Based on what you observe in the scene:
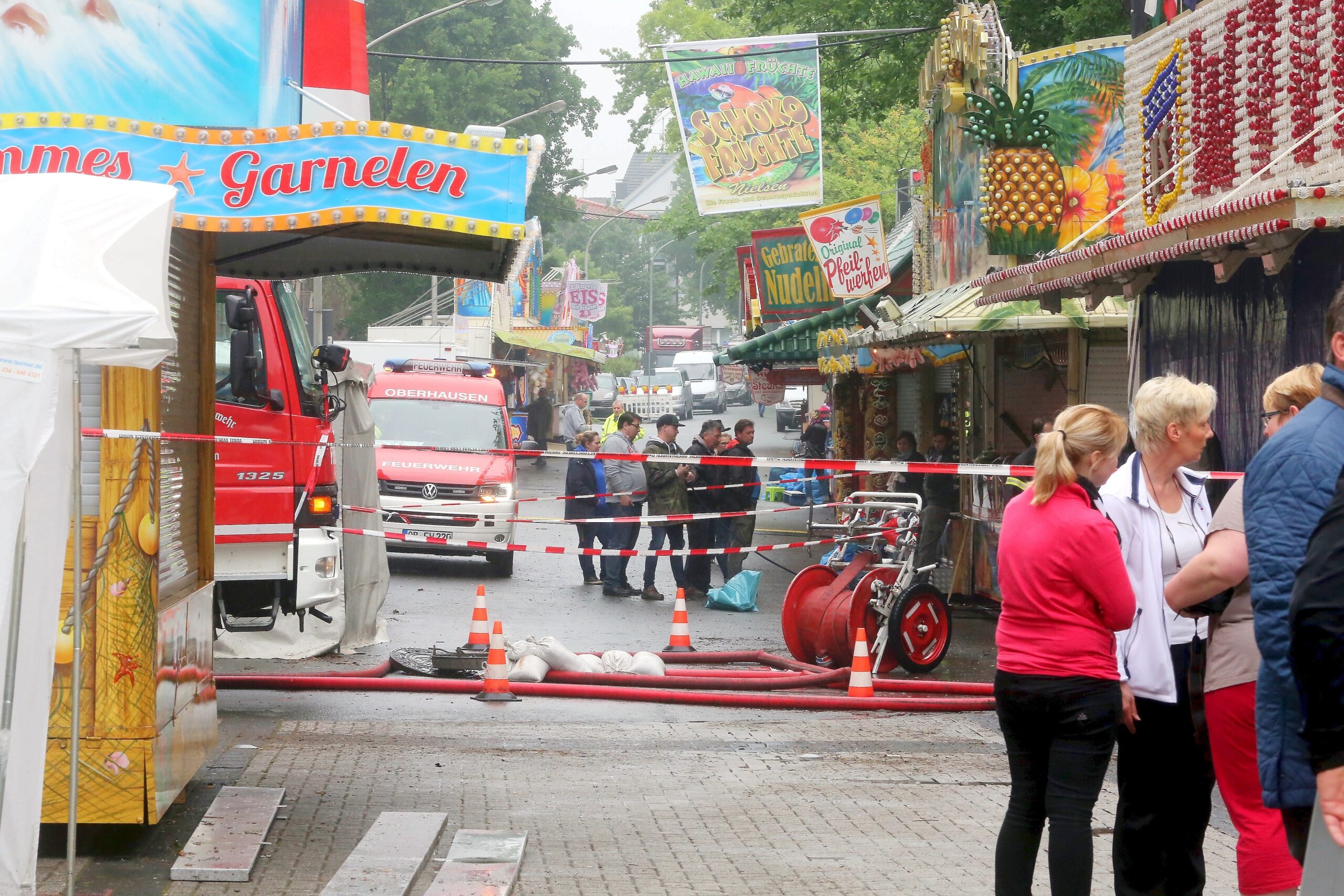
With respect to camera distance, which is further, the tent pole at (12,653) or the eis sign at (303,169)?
the eis sign at (303,169)

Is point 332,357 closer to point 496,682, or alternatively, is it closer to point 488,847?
point 496,682

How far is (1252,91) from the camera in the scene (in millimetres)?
9609

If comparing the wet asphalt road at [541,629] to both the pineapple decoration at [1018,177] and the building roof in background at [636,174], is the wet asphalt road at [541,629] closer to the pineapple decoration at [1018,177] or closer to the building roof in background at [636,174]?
the pineapple decoration at [1018,177]

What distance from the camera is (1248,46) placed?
380 inches

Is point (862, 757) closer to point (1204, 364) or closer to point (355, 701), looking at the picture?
point (355, 701)

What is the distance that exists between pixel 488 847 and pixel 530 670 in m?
4.34

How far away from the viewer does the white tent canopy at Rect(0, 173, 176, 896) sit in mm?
4312

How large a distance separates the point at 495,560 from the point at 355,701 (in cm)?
824

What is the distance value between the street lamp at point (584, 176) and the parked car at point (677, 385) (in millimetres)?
8553

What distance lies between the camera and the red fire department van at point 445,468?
57.0 ft

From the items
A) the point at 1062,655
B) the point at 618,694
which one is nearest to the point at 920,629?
the point at 618,694

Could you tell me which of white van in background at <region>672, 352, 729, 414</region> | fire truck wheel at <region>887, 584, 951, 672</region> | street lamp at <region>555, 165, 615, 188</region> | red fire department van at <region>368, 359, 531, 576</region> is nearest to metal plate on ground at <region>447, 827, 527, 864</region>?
fire truck wheel at <region>887, 584, 951, 672</region>

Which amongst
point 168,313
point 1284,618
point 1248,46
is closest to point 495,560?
point 1248,46

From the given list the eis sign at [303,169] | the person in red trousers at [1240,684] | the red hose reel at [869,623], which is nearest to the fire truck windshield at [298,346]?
the red hose reel at [869,623]
